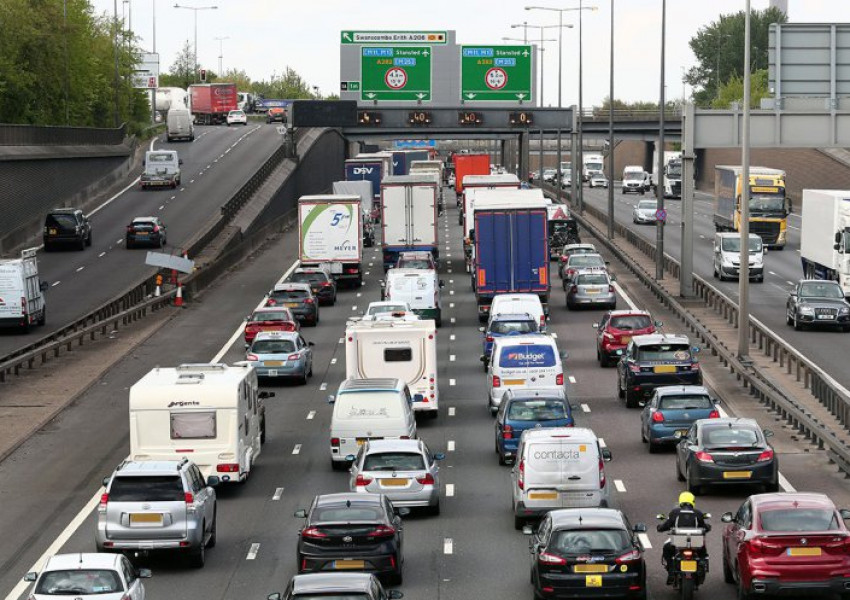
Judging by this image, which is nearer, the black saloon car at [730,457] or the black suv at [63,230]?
the black saloon car at [730,457]

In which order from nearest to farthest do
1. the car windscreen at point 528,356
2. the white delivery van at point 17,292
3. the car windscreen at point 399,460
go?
the car windscreen at point 399,460 < the car windscreen at point 528,356 < the white delivery van at point 17,292

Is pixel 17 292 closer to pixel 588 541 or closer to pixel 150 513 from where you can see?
pixel 150 513

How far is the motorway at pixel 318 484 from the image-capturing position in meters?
25.9

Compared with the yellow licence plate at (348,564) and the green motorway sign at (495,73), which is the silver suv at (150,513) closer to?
the yellow licence plate at (348,564)

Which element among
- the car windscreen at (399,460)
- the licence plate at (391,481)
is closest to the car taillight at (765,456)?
the car windscreen at (399,460)

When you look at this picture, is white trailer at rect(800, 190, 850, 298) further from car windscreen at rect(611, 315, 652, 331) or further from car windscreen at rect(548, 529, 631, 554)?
car windscreen at rect(548, 529, 631, 554)

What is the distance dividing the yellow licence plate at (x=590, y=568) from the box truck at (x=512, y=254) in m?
35.1

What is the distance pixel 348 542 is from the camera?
955 inches

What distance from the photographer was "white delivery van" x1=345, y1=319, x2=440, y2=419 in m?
39.4

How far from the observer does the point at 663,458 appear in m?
35.3

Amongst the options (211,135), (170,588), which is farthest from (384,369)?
(211,135)

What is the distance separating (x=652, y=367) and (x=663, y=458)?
615 cm

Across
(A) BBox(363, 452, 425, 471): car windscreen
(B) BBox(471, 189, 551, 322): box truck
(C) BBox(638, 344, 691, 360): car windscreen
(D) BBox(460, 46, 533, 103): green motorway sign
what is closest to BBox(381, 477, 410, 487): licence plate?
(A) BBox(363, 452, 425, 471): car windscreen

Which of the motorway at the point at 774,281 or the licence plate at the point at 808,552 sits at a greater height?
the licence plate at the point at 808,552
